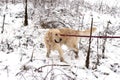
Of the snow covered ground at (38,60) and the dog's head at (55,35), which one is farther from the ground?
Result: the dog's head at (55,35)

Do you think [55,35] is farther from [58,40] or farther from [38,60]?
[38,60]

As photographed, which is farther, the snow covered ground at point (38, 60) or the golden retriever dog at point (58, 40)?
the golden retriever dog at point (58, 40)

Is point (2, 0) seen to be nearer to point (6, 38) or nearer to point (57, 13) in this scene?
point (57, 13)

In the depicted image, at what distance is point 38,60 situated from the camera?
562 cm

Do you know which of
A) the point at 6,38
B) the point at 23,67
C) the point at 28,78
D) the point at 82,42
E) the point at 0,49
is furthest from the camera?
the point at 82,42

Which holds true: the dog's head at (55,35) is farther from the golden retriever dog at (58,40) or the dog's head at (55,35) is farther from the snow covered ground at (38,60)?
the snow covered ground at (38,60)

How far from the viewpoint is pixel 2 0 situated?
9.70 metres

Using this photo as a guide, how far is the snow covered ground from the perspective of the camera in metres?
4.85

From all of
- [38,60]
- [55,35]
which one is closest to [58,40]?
[55,35]

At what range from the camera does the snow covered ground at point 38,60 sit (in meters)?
4.85

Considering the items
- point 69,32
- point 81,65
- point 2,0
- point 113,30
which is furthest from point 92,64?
point 2,0

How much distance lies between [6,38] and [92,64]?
230 centimetres

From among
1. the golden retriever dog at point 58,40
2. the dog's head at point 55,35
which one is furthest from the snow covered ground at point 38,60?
the dog's head at point 55,35

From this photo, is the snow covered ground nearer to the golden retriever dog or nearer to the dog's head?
the golden retriever dog
